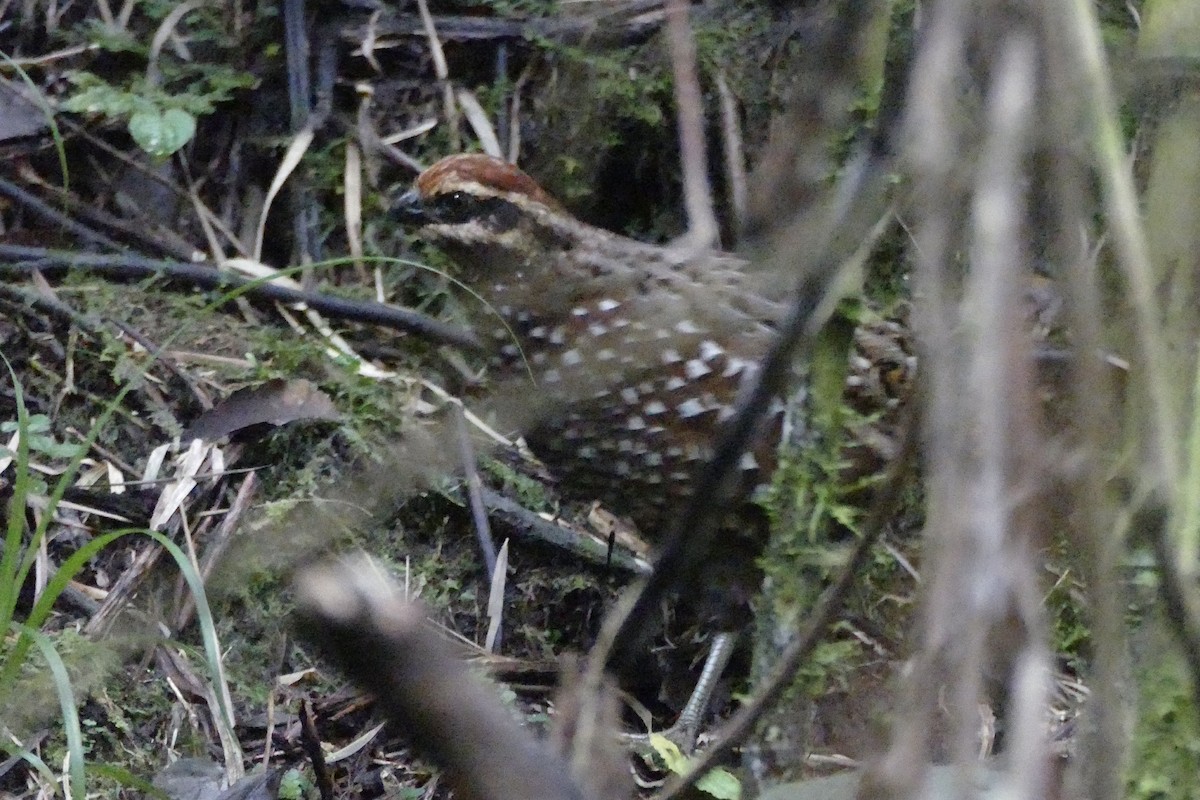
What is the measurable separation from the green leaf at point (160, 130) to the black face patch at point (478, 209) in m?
0.72

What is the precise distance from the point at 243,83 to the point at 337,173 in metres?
0.34

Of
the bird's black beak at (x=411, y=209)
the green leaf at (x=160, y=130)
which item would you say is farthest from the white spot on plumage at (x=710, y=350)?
the green leaf at (x=160, y=130)

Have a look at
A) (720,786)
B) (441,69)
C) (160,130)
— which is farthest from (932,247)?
(441,69)

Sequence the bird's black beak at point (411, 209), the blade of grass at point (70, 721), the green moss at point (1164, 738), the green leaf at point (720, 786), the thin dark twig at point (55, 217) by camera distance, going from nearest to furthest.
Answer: the green moss at point (1164, 738) → the blade of grass at point (70, 721) → the green leaf at point (720, 786) → the bird's black beak at point (411, 209) → the thin dark twig at point (55, 217)

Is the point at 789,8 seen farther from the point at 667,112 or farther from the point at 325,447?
the point at 325,447

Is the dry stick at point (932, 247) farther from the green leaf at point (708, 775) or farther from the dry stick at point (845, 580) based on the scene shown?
the green leaf at point (708, 775)

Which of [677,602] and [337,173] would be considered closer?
[677,602]

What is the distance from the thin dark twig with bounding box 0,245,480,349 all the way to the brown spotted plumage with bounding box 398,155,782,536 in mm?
159

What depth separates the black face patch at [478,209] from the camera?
11.4 ft

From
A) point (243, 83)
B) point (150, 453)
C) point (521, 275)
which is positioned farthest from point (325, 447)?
point (243, 83)

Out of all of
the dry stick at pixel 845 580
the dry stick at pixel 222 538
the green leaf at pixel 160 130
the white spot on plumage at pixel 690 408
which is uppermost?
the dry stick at pixel 845 580

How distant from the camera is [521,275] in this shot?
354 centimetres

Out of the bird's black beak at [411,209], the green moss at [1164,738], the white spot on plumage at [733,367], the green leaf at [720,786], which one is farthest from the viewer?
the bird's black beak at [411,209]

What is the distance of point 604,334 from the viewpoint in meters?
3.17
